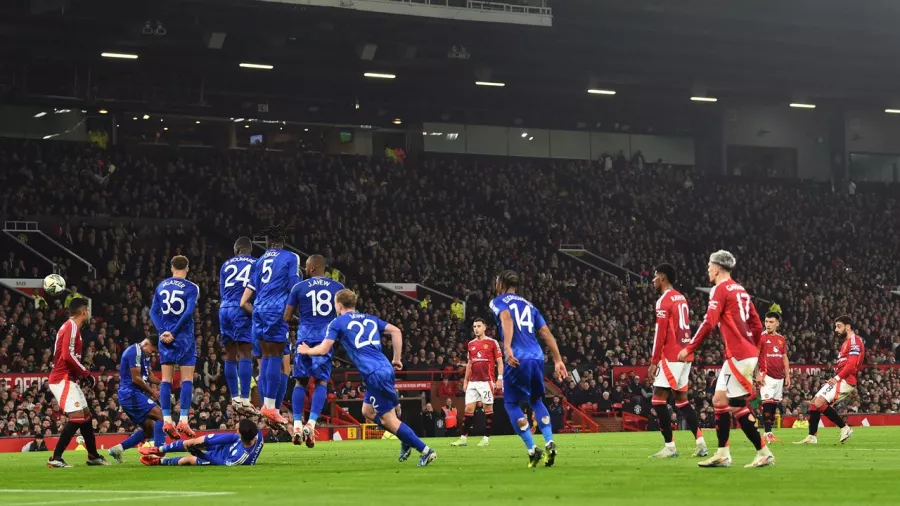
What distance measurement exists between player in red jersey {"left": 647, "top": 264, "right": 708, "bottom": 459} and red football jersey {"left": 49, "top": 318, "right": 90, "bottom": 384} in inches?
343

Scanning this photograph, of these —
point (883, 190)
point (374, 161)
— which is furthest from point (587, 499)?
point (883, 190)

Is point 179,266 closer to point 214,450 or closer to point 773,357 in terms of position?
point 214,450

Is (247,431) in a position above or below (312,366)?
below

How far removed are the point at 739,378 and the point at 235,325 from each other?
8666mm

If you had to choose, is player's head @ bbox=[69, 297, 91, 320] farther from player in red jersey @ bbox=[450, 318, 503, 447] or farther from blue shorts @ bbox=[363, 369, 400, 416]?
player in red jersey @ bbox=[450, 318, 503, 447]

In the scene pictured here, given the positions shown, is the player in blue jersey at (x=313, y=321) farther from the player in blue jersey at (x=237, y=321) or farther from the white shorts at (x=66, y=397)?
the white shorts at (x=66, y=397)

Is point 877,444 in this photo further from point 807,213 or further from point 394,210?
point 807,213

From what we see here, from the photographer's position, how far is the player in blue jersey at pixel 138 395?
67.5 ft

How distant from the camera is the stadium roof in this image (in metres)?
47.6

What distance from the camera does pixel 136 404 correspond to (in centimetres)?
2073

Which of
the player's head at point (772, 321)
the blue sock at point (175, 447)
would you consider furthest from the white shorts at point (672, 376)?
the player's head at point (772, 321)

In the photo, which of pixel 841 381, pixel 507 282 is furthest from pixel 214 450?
pixel 841 381

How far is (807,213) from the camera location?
6650cm

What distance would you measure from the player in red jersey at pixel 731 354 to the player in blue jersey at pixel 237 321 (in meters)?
7.76
